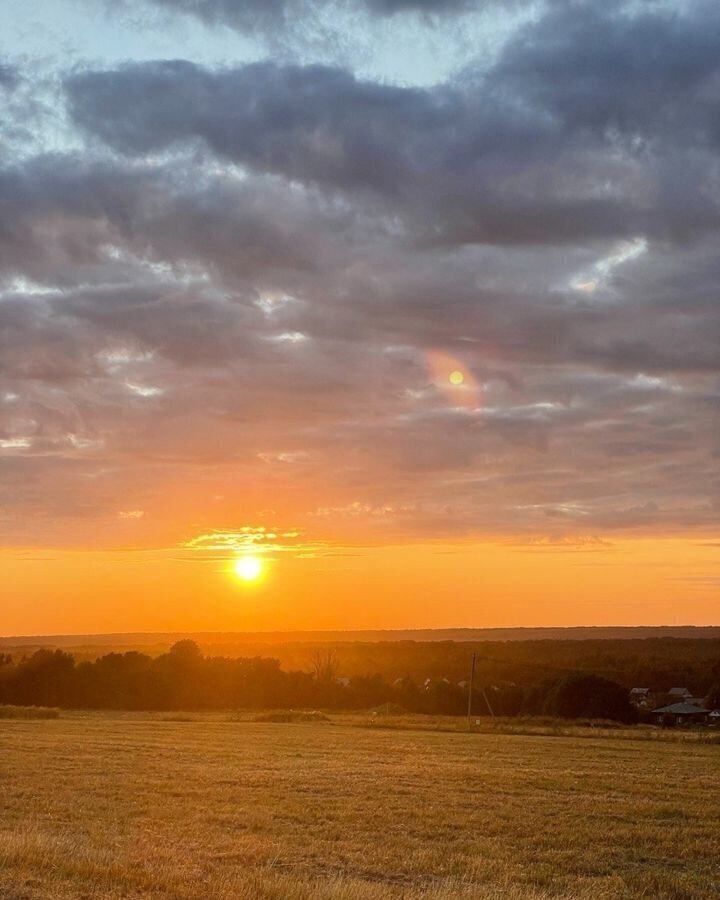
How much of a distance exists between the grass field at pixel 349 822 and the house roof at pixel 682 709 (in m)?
38.8

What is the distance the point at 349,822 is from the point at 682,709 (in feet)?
200

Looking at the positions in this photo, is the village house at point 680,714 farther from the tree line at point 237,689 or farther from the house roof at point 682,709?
the tree line at point 237,689

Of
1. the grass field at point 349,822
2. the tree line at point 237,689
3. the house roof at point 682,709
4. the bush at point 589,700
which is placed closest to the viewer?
the grass field at point 349,822

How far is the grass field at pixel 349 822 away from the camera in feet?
35.5

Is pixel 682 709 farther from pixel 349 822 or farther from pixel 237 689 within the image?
pixel 349 822

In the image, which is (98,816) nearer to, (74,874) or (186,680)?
(74,874)

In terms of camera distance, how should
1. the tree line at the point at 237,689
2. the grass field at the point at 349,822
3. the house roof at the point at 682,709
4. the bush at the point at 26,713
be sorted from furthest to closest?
the house roof at the point at 682,709, the tree line at the point at 237,689, the bush at the point at 26,713, the grass field at the point at 349,822

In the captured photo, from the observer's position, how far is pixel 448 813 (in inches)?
731

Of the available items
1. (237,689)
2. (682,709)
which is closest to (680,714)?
(682,709)

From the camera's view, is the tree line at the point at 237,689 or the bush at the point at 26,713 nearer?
the bush at the point at 26,713

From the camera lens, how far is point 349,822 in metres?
17.3

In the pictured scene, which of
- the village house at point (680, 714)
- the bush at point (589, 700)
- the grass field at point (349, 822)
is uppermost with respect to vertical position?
the grass field at point (349, 822)

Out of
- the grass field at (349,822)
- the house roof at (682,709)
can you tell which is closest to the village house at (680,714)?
the house roof at (682,709)

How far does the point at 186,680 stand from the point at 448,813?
5698 centimetres
